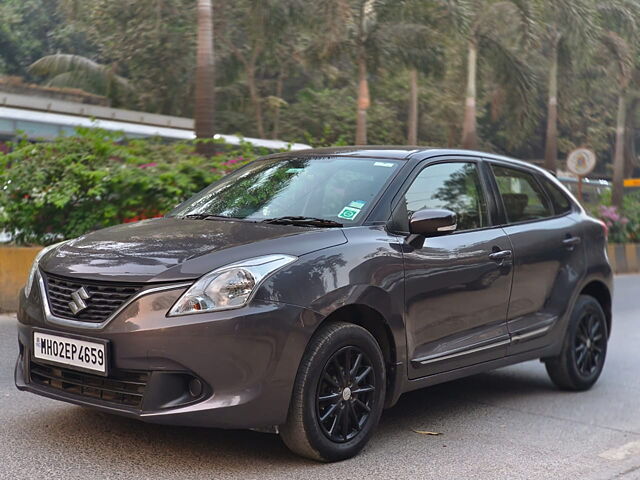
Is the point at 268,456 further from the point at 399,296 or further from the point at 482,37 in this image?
the point at 482,37

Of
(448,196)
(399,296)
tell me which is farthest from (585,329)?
(399,296)

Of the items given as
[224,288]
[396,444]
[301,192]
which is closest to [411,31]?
[301,192]

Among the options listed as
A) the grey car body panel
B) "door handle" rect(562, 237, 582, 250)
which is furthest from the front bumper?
"door handle" rect(562, 237, 582, 250)

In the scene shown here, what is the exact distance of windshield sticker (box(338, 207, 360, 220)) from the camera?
4879 mm

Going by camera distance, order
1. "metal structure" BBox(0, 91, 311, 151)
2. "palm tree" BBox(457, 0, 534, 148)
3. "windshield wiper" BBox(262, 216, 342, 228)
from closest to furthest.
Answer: "windshield wiper" BBox(262, 216, 342, 228) → "palm tree" BBox(457, 0, 534, 148) → "metal structure" BBox(0, 91, 311, 151)

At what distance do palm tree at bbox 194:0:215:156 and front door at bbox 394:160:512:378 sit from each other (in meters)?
7.74

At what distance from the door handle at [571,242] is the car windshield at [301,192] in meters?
1.73

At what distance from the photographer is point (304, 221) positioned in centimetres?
484

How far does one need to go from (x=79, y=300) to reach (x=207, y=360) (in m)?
0.69

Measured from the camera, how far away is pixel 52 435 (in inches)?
186

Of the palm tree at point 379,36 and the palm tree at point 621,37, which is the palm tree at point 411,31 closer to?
the palm tree at point 379,36

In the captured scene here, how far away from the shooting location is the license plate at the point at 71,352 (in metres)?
4.07

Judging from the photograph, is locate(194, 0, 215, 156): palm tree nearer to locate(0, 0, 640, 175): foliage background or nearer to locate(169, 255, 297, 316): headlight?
locate(0, 0, 640, 175): foliage background

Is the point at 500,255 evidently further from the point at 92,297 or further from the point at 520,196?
the point at 92,297
